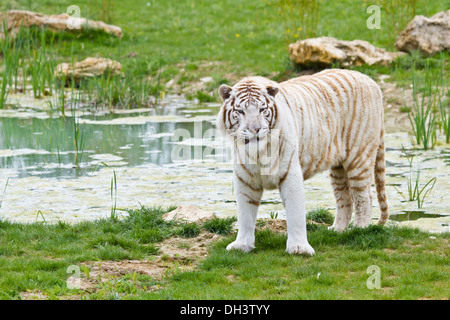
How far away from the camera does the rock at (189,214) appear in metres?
6.81

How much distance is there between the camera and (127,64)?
17062 millimetres

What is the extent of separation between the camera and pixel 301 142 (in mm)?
5801

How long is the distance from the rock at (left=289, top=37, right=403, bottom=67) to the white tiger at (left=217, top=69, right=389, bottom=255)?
7.96 m

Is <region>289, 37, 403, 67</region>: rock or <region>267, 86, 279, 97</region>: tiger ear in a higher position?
<region>289, 37, 403, 67</region>: rock

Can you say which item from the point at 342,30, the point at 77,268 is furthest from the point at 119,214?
the point at 342,30

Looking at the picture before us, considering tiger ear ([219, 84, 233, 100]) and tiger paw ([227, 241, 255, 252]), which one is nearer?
tiger ear ([219, 84, 233, 100])

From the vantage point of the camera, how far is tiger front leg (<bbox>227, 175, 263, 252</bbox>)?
564 centimetres

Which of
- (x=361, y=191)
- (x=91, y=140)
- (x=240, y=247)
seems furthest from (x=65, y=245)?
(x=91, y=140)

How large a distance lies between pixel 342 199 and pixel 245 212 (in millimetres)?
1346

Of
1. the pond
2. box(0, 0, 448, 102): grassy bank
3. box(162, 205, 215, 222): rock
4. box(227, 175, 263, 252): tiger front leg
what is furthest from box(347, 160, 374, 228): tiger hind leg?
box(0, 0, 448, 102): grassy bank

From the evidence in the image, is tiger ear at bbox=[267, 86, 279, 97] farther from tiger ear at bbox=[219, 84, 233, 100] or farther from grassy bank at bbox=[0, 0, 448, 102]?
grassy bank at bbox=[0, 0, 448, 102]

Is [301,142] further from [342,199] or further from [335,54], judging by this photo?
[335,54]

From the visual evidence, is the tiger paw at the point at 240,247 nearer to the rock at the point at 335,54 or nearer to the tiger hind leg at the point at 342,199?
the tiger hind leg at the point at 342,199
